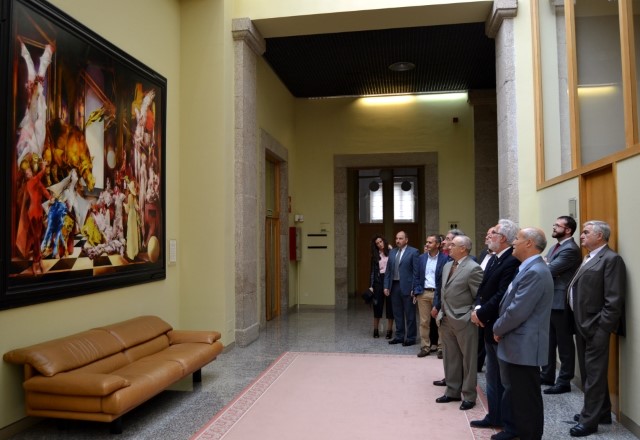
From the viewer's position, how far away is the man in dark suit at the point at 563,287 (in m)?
5.26

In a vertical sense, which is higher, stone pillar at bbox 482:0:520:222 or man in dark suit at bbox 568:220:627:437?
stone pillar at bbox 482:0:520:222

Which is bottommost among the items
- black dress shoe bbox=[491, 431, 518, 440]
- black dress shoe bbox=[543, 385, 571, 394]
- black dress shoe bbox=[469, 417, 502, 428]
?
black dress shoe bbox=[543, 385, 571, 394]

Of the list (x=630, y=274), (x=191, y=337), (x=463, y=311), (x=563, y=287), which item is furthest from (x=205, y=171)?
(x=630, y=274)

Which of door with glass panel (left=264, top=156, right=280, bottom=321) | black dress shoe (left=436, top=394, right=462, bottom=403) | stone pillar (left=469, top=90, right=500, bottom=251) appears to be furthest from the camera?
stone pillar (left=469, top=90, right=500, bottom=251)

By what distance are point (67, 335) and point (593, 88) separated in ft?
20.7

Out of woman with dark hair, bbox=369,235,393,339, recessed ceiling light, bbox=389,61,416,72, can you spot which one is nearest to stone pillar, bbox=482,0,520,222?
woman with dark hair, bbox=369,235,393,339

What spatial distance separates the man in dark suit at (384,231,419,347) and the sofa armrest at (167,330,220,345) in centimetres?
335

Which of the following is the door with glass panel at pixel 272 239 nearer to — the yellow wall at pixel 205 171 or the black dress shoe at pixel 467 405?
the yellow wall at pixel 205 171

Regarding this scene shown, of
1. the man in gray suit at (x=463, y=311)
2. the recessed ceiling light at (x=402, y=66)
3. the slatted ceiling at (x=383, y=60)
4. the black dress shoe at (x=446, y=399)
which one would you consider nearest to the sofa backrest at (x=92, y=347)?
the black dress shoe at (x=446, y=399)

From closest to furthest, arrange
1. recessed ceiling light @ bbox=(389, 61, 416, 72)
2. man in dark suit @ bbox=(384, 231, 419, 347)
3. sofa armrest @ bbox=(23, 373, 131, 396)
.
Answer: sofa armrest @ bbox=(23, 373, 131, 396), man in dark suit @ bbox=(384, 231, 419, 347), recessed ceiling light @ bbox=(389, 61, 416, 72)

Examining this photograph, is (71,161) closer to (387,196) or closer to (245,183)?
(245,183)

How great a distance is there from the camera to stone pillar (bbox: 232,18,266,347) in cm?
771

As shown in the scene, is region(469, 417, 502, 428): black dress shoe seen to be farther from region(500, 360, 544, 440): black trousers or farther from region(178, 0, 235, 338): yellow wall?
region(178, 0, 235, 338): yellow wall

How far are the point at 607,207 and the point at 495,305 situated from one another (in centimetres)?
183
